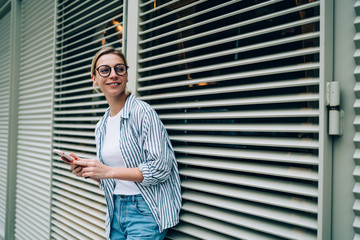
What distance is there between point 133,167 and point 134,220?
333mm

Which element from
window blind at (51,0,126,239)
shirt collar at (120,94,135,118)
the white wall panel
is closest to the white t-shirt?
shirt collar at (120,94,135,118)

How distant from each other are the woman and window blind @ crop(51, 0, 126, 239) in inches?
27.4

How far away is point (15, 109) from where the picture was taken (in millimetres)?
4410

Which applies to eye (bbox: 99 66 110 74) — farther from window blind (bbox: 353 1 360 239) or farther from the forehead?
window blind (bbox: 353 1 360 239)

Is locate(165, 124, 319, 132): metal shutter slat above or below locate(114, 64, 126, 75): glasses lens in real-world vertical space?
below

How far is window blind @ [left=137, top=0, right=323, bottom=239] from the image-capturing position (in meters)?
1.24

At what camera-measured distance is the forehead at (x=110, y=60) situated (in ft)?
5.82

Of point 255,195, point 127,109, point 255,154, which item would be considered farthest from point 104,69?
point 255,195

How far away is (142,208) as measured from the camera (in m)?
1.59

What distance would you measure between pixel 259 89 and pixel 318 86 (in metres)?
0.29

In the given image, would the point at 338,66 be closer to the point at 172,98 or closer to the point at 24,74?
the point at 172,98

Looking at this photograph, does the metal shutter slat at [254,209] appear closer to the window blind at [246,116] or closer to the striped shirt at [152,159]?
the window blind at [246,116]

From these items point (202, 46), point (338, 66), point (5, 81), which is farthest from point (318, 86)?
point (5, 81)

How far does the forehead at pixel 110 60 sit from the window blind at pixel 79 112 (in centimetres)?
55
